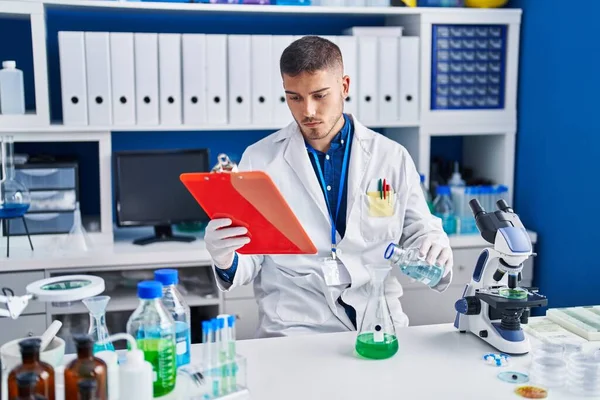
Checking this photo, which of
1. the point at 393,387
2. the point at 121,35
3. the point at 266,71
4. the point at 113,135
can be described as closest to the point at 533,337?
the point at 393,387

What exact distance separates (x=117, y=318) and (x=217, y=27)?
1.35 metres

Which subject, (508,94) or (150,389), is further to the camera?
(508,94)

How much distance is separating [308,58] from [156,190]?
1.18 m

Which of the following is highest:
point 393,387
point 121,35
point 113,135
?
point 121,35

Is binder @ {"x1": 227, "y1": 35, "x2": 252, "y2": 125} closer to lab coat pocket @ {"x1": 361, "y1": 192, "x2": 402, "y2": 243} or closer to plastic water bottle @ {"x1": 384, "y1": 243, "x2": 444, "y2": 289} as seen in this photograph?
lab coat pocket @ {"x1": 361, "y1": 192, "x2": 402, "y2": 243}

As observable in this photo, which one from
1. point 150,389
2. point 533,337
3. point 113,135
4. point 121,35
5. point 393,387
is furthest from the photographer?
point 113,135

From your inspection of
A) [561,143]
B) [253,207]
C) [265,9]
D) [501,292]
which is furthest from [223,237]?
[561,143]

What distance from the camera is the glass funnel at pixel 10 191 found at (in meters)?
2.65

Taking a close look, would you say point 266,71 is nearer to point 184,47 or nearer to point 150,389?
point 184,47

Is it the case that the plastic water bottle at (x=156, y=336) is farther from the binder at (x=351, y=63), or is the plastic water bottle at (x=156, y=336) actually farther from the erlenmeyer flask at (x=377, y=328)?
the binder at (x=351, y=63)

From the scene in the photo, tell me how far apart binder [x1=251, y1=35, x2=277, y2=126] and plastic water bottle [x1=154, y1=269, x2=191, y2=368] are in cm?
152

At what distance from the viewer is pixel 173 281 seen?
4.71 ft

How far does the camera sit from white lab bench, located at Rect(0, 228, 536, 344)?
2572 mm

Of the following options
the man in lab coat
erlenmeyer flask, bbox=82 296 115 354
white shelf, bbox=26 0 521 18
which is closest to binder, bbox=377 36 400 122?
white shelf, bbox=26 0 521 18
